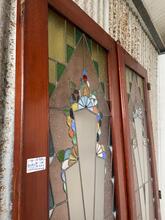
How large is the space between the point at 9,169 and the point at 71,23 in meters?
0.73

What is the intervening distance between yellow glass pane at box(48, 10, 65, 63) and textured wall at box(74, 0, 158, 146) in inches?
9.9

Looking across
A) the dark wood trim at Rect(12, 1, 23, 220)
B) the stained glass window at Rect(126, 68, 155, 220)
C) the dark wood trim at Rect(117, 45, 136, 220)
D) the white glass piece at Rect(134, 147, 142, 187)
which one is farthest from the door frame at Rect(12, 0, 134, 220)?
the white glass piece at Rect(134, 147, 142, 187)

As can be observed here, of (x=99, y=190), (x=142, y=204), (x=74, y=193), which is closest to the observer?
(x=74, y=193)

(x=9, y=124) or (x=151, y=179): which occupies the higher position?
(x=9, y=124)

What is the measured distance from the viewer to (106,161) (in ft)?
4.66

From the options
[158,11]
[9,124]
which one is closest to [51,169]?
[9,124]

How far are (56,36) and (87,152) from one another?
1.94 ft

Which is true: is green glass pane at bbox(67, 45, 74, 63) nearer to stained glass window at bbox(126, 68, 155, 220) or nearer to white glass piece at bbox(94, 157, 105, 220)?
white glass piece at bbox(94, 157, 105, 220)

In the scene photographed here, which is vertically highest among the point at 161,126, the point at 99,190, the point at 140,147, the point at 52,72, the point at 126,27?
the point at 126,27

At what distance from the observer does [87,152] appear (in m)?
1.25

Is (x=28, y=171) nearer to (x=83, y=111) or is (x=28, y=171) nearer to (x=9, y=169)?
(x=9, y=169)

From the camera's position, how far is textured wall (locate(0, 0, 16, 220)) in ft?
2.53

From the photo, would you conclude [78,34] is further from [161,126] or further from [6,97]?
[161,126]

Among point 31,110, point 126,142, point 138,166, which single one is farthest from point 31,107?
point 138,166
